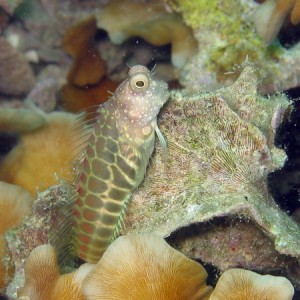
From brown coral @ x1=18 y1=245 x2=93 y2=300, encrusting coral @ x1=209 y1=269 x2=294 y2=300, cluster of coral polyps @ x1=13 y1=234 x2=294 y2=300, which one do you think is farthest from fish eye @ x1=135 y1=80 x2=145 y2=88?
encrusting coral @ x1=209 y1=269 x2=294 y2=300

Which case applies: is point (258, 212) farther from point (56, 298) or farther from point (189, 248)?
point (56, 298)

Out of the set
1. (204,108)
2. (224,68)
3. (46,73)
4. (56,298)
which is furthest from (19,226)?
(46,73)

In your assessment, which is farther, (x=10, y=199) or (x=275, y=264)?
(x=10, y=199)

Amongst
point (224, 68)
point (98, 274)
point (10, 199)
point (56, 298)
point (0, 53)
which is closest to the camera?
point (98, 274)

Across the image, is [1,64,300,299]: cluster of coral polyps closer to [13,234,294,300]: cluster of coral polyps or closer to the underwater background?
the underwater background

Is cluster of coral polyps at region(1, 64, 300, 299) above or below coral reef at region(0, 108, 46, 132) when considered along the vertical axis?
above

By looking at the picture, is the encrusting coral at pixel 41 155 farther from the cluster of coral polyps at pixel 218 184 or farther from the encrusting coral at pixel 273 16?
the encrusting coral at pixel 273 16
